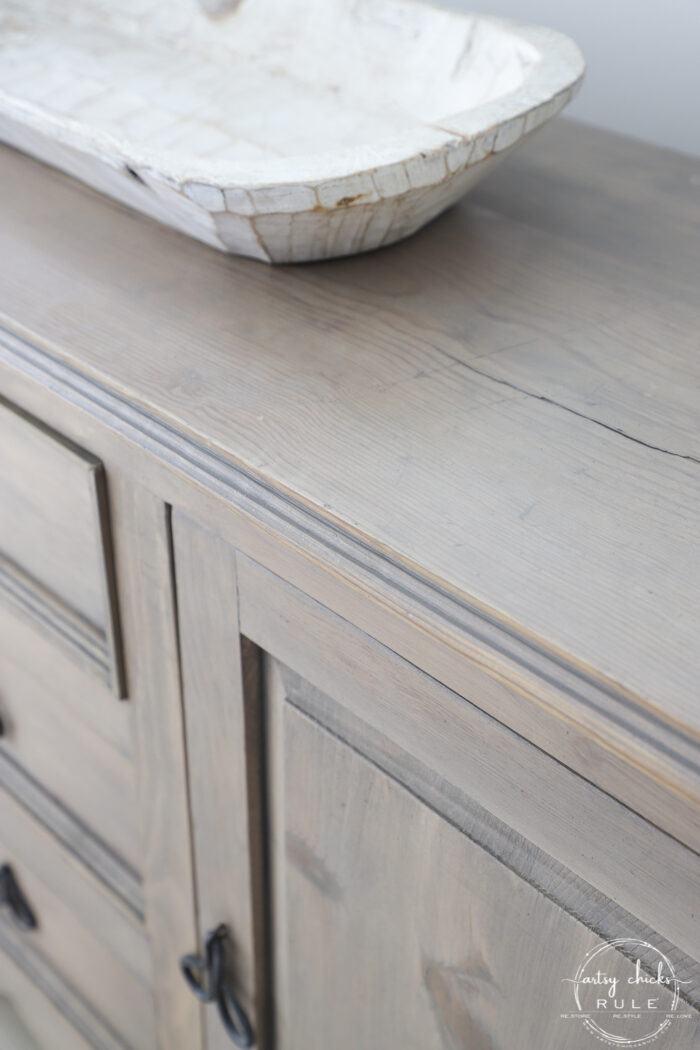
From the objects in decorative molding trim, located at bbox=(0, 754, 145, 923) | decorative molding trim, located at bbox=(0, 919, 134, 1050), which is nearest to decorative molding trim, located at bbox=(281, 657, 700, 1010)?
decorative molding trim, located at bbox=(0, 754, 145, 923)

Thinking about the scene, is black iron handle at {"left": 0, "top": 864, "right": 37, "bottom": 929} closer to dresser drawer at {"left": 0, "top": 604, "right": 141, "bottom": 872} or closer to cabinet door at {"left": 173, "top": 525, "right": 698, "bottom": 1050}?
dresser drawer at {"left": 0, "top": 604, "right": 141, "bottom": 872}

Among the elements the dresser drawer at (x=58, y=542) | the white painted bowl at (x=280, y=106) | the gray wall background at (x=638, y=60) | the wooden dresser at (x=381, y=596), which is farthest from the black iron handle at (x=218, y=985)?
the gray wall background at (x=638, y=60)

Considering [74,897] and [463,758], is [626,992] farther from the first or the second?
[74,897]

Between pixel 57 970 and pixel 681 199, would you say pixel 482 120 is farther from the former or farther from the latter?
pixel 57 970

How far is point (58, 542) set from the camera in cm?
47

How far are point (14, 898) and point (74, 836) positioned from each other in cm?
19

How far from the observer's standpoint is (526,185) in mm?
540

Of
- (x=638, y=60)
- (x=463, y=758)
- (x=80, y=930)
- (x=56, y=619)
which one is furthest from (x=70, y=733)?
(x=638, y=60)

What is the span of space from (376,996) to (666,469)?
0.28m

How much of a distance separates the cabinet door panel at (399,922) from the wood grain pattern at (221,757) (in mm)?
13

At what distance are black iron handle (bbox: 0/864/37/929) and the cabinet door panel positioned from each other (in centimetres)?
37

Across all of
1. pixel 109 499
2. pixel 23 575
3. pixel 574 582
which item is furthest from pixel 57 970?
pixel 574 582

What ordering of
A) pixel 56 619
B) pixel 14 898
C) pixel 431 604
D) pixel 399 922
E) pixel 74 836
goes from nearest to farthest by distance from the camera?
pixel 431 604 → pixel 399 922 → pixel 56 619 → pixel 74 836 → pixel 14 898

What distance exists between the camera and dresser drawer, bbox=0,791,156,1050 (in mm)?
617
